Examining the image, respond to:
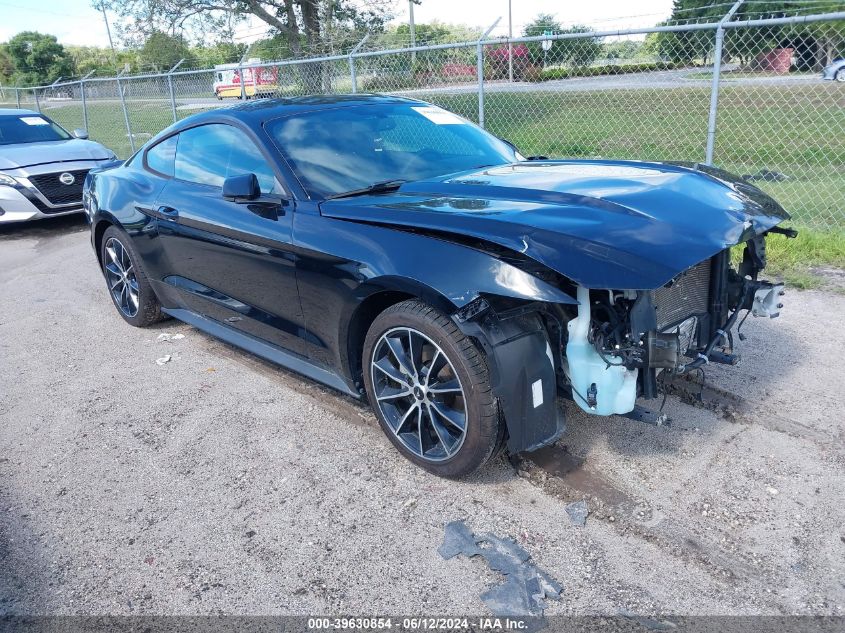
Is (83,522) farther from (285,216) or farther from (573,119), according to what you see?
(573,119)

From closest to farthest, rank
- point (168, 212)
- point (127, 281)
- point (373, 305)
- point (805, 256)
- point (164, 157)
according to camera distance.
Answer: point (373, 305) < point (168, 212) < point (164, 157) < point (127, 281) < point (805, 256)

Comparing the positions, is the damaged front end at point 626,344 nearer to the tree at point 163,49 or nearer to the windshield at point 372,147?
the windshield at point 372,147

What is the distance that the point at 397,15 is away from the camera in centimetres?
2383

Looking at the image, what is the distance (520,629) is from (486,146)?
2989mm

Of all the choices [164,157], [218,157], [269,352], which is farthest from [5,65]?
[269,352]

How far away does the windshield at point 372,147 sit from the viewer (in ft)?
12.2

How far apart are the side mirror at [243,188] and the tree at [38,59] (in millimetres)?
67703

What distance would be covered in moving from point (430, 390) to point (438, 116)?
7.06 ft

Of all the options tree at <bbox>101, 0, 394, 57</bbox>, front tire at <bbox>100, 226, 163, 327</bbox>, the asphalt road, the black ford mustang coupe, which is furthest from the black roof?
tree at <bbox>101, 0, 394, 57</bbox>

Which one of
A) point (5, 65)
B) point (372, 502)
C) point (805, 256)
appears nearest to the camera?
point (372, 502)

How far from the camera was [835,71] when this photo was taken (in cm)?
1064

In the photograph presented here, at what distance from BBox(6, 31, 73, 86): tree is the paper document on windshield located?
Answer: 67.2 meters

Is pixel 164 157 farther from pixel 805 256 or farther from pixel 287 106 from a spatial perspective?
pixel 805 256

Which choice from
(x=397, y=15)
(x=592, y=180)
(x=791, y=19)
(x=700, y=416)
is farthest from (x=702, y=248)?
(x=397, y=15)
